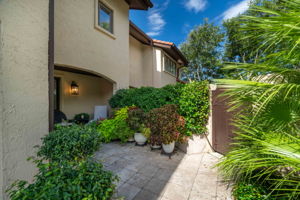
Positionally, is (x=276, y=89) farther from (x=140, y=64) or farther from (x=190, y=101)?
(x=140, y=64)

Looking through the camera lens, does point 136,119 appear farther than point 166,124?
Yes

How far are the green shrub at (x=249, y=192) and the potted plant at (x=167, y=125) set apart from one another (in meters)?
1.70

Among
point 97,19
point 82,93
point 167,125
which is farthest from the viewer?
point 82,93

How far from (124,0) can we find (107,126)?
6586mm

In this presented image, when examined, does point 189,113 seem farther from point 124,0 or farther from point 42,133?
point 124,0

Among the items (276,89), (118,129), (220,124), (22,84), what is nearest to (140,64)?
(118,129)

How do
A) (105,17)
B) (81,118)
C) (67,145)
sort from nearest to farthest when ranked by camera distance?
1. (67,145)
2. (105,17)
3. (81,118)

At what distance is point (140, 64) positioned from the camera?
9609 mm

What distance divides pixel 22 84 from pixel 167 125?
10.4 feet

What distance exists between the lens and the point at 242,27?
1.71 metres

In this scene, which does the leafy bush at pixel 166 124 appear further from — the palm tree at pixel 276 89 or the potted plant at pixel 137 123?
the palm tree at pixel 276 89

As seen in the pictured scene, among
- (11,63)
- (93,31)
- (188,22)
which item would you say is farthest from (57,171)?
(188,22)

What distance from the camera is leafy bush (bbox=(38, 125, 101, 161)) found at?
79.7 inches

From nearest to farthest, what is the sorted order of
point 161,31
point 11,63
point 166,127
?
point 11,63
point 166,127
point 161,31
